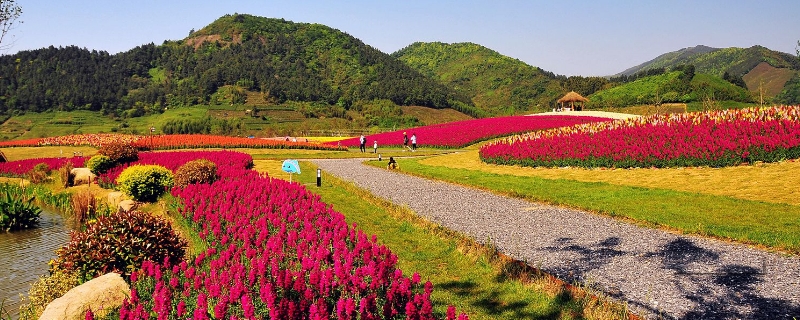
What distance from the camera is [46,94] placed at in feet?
416

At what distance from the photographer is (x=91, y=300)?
19.8ft

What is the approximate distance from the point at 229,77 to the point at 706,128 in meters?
142

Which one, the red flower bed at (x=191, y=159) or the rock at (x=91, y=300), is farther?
the red flower bed at (x=191, y=159)

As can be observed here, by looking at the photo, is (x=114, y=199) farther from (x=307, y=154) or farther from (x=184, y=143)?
(x=184, y=143)

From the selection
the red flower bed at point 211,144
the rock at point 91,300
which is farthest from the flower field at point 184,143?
the rock at point 91,300

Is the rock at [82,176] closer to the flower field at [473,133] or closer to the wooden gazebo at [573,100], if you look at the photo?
the flower field at [473,133]

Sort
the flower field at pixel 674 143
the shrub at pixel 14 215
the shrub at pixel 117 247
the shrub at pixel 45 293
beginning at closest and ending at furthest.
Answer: the shrub at pixel 45 293 → the shrub at pixel 117 247 → the shrub at pixel 14 215 → the flower field at pixel 674 143

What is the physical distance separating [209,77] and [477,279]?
149287 millimetres

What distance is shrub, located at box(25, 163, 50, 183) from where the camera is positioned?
23.3m

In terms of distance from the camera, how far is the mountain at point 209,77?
425 feet

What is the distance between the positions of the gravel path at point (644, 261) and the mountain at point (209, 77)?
4811 inches

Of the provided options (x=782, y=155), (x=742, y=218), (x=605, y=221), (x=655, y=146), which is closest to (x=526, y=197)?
(x=605, y=221)

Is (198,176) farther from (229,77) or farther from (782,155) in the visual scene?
(229,77)

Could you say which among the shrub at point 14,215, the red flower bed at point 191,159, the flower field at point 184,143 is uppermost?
the flower field at point 184,143
